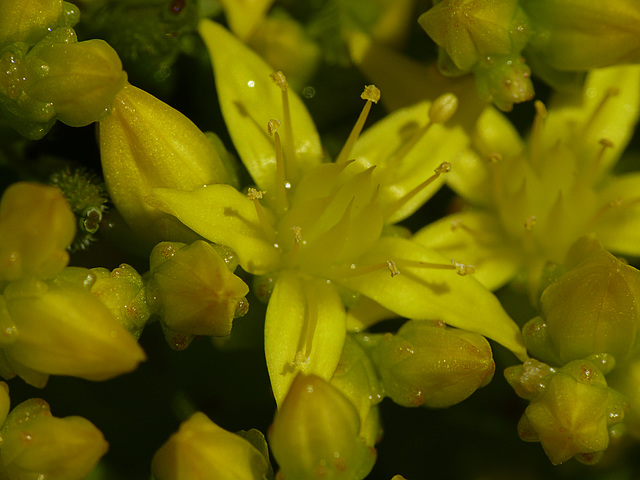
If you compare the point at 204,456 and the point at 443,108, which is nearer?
the point at 204,456

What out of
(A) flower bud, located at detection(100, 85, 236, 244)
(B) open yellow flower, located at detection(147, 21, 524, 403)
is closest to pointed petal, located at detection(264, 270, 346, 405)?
(B) open yellow flower, located at detection(147, 21, 524, 403)

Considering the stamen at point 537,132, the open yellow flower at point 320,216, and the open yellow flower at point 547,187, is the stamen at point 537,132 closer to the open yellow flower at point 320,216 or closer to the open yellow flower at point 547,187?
the open yellow flower at point 547,187

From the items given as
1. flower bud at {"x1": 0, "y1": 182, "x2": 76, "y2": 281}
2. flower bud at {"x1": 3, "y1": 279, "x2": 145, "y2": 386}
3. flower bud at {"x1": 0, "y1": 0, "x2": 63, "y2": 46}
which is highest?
flower bud at {"x1": 0, "y1": 0, "x2": 63, "y2": 46}

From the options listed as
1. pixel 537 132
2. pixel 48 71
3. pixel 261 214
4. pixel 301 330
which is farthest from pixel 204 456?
pixel 537 132

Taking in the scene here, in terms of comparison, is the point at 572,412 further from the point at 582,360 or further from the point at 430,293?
the point at 430,293

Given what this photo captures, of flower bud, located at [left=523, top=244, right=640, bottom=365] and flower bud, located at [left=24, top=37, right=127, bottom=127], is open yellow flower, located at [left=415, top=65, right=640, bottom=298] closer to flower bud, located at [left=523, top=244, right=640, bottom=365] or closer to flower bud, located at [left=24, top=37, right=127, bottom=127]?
flower bud, located at [left=523, top=244, right=640, bottom=365]

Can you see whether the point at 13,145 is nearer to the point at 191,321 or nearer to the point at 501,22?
the point at 191,321
